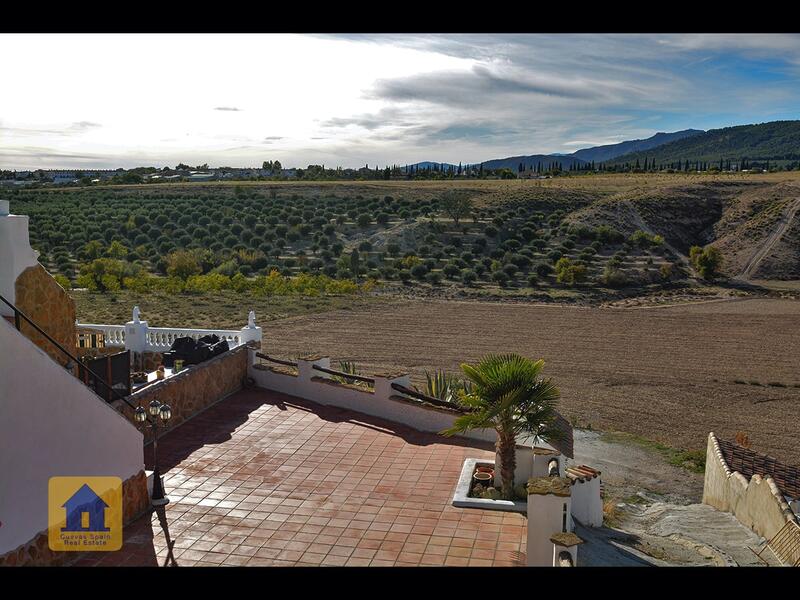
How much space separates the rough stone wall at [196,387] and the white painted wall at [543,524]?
507cm

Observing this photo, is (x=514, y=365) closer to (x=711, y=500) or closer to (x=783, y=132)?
(x=711, y=500)

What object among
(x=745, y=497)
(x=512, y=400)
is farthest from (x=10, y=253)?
(x=745, y=497)

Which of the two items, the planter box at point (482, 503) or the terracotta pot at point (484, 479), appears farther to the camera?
the terracotta pot at point (484, 479)

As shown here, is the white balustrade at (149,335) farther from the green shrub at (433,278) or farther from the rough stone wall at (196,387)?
the green shrub at (433,278)

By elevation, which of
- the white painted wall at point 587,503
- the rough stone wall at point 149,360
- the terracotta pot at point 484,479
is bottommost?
the white painted wall at point 587,503

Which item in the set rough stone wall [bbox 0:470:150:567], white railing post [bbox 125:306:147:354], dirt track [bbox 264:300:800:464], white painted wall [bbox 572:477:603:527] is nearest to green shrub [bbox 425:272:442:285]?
dirt track [bbox 264:300:800:464]

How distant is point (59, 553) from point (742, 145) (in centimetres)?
14493

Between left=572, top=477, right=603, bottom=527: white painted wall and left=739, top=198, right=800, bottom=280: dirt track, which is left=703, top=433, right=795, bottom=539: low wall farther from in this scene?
left=739, top=198, right=800, bottom=280: dirt track

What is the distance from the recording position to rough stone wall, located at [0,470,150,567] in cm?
567

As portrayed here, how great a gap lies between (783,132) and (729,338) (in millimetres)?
124019

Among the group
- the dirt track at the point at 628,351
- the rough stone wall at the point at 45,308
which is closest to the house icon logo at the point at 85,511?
the rough stone wall at the point at 45,308

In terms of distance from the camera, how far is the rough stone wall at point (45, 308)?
916 cm

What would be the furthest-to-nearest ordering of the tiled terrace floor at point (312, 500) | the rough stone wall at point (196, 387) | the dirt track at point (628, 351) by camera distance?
the dirt track at point (628, 351)
the rough stone wall at point (196, 387)
the tiled terrace floor at point (312, 500)
